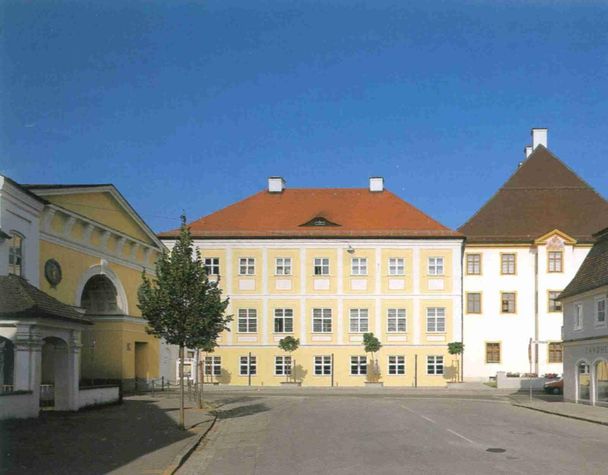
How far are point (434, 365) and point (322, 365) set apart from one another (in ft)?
25.5

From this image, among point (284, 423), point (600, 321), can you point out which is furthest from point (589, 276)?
point (284, 423)

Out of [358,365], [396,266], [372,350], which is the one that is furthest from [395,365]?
[396,266]

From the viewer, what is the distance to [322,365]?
59094 millimetres

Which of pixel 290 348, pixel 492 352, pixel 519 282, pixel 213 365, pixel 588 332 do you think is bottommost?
pixel 213 365

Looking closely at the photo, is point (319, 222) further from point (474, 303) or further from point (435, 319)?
point (474, 303)

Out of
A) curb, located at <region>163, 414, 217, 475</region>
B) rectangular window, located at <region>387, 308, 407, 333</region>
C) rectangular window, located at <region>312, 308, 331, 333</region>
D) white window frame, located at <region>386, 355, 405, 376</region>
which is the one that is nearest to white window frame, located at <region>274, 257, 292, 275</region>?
rectangular window, located at <region>312, 308, 331, 333</region>

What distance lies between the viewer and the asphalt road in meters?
15.2

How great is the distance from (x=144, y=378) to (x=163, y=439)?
24.7 metres

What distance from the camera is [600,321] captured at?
35.2 m

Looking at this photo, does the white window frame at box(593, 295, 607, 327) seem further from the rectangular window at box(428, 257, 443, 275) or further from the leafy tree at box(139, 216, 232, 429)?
the rectangular window at box(428, 257, 443, 275)

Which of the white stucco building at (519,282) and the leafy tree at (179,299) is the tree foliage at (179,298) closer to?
the leafy tree at (179,299)

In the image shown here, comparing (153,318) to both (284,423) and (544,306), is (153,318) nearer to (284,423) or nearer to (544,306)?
(284,423)

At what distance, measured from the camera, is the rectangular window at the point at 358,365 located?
58.8 metres

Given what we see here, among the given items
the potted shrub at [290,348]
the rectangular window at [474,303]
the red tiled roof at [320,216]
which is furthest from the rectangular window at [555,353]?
the potted shrub at [290,348]
